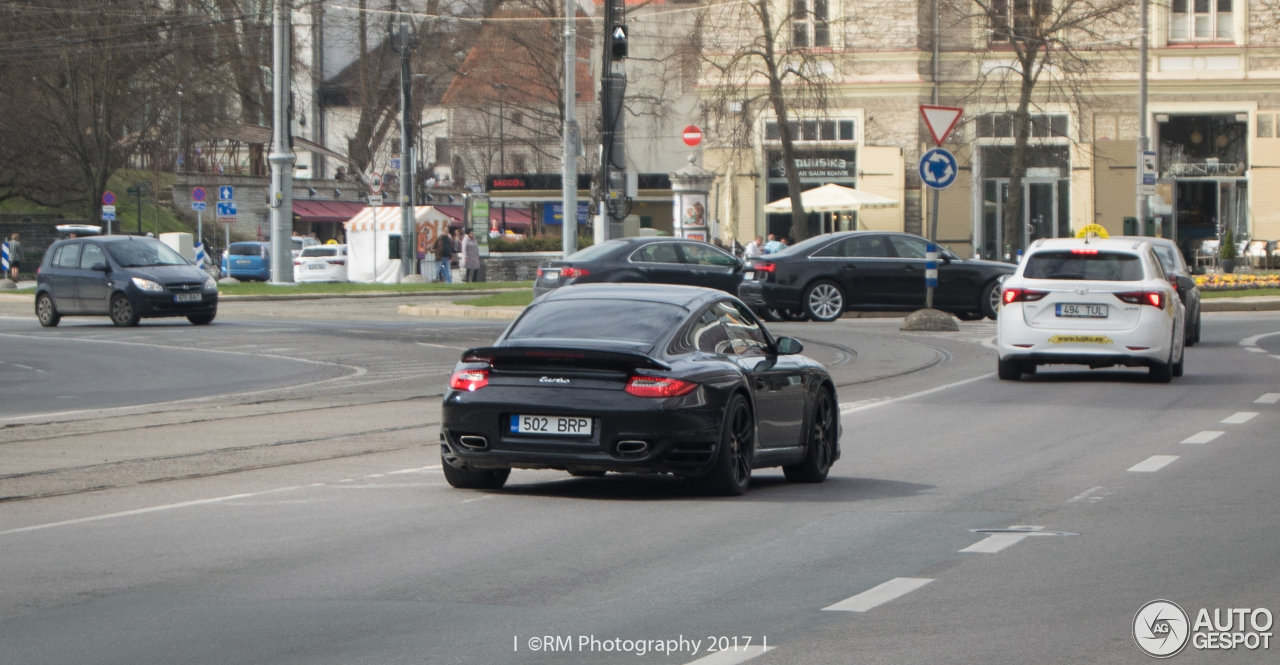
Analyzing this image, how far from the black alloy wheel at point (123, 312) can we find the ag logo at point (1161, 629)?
999 inches

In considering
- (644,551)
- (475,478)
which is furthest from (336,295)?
(644,551)

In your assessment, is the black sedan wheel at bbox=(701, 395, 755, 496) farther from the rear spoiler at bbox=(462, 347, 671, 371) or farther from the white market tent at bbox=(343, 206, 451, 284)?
the white market tent at bbox=(343, 206, 451, 284)

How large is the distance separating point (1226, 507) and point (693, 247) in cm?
2126

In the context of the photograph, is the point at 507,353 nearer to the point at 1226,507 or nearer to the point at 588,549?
the point at 588,549

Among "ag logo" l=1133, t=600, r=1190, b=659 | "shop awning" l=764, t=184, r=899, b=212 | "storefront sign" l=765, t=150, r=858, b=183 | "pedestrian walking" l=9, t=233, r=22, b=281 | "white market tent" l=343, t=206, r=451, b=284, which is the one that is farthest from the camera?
"storefront sign" l=765, t=150, r=858, b=183

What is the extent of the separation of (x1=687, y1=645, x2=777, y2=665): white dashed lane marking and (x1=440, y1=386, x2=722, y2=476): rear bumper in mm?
3553

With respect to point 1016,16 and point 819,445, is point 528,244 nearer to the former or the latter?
point 1016,16

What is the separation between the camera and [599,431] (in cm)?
947

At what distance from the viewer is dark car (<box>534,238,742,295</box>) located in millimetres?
29422

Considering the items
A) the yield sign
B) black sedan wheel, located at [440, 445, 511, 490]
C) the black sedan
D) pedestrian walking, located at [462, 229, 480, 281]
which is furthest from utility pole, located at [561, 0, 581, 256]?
black sedan wheel, located at [440, 445, 511, 490]

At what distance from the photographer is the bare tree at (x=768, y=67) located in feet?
158

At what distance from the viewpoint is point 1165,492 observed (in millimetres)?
10312

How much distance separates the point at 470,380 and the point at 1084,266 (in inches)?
426

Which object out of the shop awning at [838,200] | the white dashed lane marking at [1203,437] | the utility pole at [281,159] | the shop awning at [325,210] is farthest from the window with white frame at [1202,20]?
the shop awning at [325,210]
